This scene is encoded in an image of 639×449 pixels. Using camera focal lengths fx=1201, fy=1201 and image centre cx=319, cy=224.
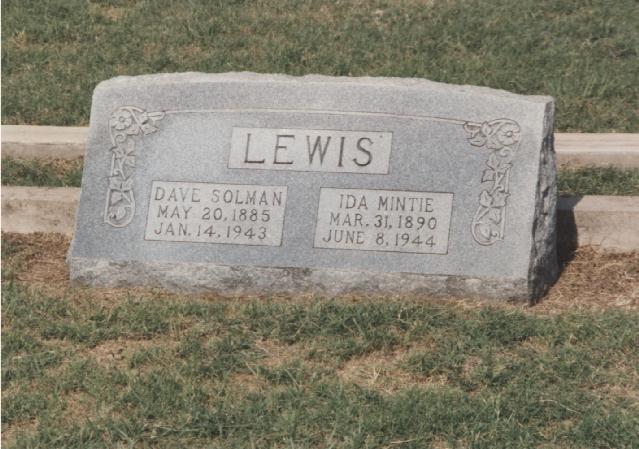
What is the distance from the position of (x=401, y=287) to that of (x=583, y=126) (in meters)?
3.03

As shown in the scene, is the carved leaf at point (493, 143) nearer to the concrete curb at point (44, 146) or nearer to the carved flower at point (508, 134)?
the carved flower at point (508, 134)

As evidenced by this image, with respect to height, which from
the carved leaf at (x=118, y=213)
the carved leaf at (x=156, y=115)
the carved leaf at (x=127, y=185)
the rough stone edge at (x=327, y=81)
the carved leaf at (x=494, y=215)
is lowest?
the carved leaf at (x=118, y=213)

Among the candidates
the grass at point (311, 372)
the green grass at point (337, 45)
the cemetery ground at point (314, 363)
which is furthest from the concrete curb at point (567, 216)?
the green grass at point (337, 45)

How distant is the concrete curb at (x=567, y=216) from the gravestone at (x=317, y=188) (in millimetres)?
407

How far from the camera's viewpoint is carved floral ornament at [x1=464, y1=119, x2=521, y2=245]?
6.11 metres

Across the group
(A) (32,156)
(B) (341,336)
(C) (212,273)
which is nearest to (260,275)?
(C) (212,273)

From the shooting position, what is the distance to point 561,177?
24.9 feet

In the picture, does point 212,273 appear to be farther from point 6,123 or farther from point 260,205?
point 6,123

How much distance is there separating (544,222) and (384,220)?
82 centimetres

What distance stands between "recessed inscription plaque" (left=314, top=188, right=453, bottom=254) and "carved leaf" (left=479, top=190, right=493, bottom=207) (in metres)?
0.15

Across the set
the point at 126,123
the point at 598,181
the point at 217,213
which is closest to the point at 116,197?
the point at 126,123

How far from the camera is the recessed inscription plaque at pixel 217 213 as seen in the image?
627 cm

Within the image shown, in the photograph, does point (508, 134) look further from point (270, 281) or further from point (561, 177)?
point (561, 177)

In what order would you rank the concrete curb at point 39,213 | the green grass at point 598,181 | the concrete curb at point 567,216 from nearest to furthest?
1. the concrete curb at point 567,216
2. the concrete curb at point 39,213
3. the green grass at point 598,181
